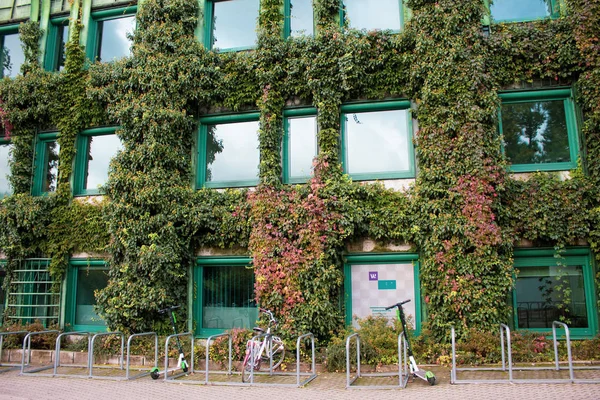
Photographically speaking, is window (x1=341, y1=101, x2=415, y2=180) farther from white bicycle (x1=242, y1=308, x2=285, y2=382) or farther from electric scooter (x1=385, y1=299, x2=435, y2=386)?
electric scooter (x1=385, y1=299, x2=435, y2=386)

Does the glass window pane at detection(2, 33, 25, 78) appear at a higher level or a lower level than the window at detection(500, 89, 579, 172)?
higher

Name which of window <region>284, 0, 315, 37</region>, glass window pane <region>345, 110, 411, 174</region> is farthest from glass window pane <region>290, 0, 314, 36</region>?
glass window pane <region>345, 110, 411, 174</region>

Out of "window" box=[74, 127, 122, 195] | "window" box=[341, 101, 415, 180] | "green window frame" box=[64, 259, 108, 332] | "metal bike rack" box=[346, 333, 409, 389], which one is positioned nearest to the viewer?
"metal bike rack" box=[346, 333, 409, 389]

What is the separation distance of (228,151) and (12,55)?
8624mm

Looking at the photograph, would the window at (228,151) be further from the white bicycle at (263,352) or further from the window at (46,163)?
the window at (46,163)

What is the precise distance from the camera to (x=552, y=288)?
1187 cm

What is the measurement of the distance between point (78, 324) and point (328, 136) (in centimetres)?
865

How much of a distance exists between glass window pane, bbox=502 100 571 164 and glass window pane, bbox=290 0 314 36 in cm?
558

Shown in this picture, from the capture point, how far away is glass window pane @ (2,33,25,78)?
16.6 m

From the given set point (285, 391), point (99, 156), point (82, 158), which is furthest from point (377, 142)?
point (82, 158)

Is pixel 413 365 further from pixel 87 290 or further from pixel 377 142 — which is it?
pixel 87 290

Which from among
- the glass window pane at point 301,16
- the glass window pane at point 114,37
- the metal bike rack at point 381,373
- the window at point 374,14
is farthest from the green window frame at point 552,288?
the glass window pane at point 114,37

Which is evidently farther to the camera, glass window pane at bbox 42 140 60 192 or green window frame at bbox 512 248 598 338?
glass window pane at bbox 42 140 60 192

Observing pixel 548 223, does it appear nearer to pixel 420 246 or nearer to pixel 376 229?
pixel 420 246
